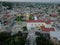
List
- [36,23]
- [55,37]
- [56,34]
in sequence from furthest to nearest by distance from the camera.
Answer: [36,23], [56,34], [55,37]

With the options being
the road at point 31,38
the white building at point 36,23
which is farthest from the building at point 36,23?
the road at point 31,38

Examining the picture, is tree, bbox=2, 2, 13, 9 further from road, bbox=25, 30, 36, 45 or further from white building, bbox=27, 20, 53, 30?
road, bbox=25, 30, 36, 45

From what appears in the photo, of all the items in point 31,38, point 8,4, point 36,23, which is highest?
point 8,4

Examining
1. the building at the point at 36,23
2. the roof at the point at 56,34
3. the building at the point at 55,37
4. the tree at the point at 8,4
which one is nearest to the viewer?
the building at the point at 55,37

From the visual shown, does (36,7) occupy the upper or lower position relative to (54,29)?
upper

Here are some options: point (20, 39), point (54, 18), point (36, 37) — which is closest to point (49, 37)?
point (36, 37)

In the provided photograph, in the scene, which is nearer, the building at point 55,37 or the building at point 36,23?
the building at point 55,37

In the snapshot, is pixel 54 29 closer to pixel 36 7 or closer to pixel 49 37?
pixel 49 37

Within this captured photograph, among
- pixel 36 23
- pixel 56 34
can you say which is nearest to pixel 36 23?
pixel 36 23

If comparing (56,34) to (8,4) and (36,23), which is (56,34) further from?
(8,4)

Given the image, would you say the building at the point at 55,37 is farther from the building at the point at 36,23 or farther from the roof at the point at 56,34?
the building at the point at 36,23

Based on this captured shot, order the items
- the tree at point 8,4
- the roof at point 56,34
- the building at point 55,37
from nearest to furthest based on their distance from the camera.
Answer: the building at point 55,37 → the roof at point 56,34 → the tree at point 8,4
